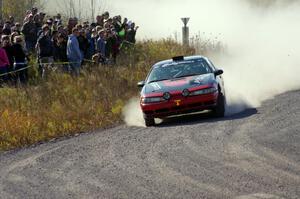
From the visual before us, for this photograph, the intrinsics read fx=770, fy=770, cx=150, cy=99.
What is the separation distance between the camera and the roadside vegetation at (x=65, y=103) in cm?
1830

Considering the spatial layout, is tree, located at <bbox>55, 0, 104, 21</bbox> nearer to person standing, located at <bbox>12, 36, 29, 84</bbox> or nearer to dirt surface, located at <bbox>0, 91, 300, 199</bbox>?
person standing, located at <bbox>12, 36, 29, 84</bbox>

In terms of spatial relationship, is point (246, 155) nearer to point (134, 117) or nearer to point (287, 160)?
point (287, 160)

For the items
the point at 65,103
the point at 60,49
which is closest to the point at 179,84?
the point at 65,103

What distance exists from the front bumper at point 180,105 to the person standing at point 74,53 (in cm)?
527

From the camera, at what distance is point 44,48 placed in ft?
73.4

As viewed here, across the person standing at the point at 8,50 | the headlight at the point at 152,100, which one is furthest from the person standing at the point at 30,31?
the headlight at the point at 152,100

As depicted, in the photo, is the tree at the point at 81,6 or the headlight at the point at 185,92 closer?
the headlight at the point at 185,92

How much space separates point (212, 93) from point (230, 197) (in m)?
8.54

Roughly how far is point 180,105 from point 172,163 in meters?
→ 5.80

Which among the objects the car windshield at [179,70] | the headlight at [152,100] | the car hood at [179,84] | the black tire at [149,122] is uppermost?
the car windshield at [179,70]

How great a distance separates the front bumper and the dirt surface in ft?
1.61

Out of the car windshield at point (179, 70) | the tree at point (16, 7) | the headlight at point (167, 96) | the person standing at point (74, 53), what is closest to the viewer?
the headlight at point (167, 96)

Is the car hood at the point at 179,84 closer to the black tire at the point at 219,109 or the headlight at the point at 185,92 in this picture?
the headlight at the point at 185,92

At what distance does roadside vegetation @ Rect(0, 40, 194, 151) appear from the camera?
60.0 feet
